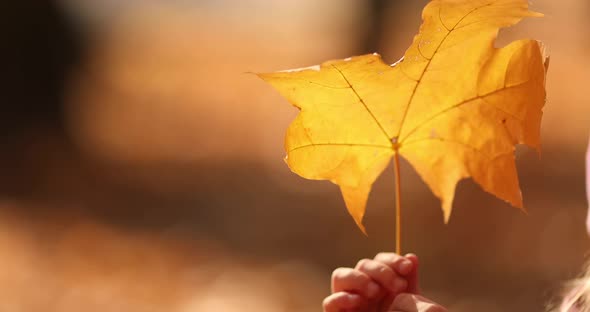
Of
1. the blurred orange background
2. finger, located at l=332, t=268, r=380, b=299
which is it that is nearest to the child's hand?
finger, located at l=332, t=268, r=380, b=299

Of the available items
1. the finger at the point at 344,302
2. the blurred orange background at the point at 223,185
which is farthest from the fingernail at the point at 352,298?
the blurred orange background at the point at 223,185

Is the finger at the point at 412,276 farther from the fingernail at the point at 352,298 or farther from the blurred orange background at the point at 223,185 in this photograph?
the blurred orange background at the point at 223,185

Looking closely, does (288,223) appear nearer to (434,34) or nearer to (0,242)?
(0,242)

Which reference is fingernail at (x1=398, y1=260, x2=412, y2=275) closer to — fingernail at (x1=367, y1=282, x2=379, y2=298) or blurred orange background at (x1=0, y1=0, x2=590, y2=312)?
fingernail at (x1=367, y1=282, x2=379, y2=298)

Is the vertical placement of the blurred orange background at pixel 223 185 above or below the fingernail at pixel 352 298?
above

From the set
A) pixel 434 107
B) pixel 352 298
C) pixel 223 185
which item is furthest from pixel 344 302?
pixel 223 185

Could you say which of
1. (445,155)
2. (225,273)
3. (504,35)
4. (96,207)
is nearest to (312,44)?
(504,35)

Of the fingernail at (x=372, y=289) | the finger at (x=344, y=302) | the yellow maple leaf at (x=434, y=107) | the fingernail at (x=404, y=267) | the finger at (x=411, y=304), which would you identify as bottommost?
the finger at (x=411, y=304)
